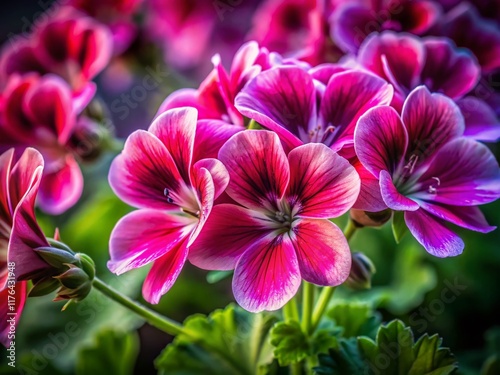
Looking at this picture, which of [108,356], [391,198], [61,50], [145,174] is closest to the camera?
[391,198]

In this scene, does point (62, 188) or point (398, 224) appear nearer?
point (398, 224)

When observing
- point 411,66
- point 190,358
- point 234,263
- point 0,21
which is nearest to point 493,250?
point 411,66

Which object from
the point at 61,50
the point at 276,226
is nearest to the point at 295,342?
the point at 276,226

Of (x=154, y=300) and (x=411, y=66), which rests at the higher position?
(x=411, y=66)

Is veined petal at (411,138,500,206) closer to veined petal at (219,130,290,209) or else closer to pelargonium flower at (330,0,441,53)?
veined petal at (219,130,290,209)

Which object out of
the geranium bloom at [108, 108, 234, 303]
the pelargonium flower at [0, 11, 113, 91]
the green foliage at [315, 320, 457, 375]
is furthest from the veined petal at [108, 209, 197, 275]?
the pelargonium flower at [0, 11, 113, 91]

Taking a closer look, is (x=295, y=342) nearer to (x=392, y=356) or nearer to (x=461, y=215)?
(x=392, y=356)

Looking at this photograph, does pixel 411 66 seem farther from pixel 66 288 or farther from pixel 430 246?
pixel 66 288
